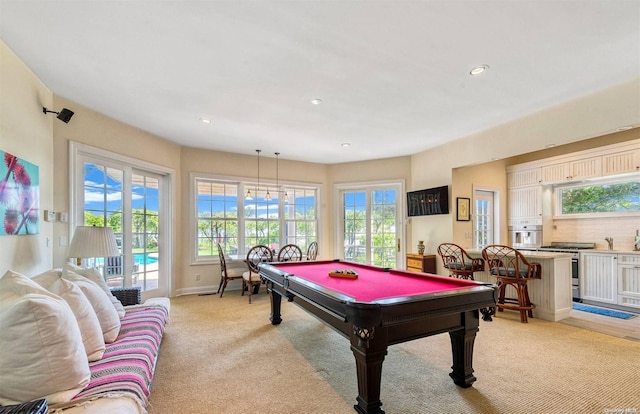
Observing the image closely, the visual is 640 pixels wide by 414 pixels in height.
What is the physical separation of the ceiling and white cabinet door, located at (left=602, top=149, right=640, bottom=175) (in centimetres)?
196

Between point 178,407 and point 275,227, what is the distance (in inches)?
178

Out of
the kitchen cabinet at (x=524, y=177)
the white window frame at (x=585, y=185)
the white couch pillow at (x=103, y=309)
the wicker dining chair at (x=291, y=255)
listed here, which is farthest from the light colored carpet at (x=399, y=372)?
the kitchen cabinet at (x=524, y=177)

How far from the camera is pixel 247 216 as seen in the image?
20.6 feet

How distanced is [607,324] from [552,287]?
75 cm

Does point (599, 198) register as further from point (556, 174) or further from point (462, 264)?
point (462, 264)

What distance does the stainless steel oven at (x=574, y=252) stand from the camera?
5.01 metres

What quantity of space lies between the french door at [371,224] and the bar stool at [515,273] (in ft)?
7.35

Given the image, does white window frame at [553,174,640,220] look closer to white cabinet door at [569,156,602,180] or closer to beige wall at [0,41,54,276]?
white cabinet door at [569,156,602,180]

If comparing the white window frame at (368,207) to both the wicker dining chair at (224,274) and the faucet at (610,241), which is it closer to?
the wicker dining chair at (224,274)

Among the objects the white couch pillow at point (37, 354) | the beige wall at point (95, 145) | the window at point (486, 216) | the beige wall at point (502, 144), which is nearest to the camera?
the white couch pillow at point (37, 354)

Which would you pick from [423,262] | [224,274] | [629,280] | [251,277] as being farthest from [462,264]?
[224,274]

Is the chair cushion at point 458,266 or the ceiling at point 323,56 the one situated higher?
the ceiling at point 323,56

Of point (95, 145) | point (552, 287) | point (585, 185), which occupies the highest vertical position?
point (95, 145)

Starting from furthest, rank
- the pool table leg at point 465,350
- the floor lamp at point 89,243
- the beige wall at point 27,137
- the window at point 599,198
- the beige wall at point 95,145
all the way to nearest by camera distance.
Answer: the window at point 599,198
the beige wall at point 95,145
the floor lamp at point 89,243
the beige wall at point 27,137
the pool table leg at point 465,350
